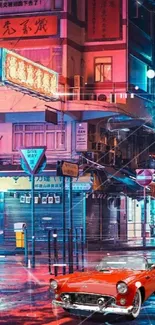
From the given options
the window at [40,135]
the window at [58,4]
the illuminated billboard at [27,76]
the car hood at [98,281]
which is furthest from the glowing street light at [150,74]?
the car hood at [98,281]

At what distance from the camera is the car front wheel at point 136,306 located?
989 centimetres

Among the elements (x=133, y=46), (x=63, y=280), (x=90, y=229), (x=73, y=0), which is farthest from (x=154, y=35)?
(x=63, y=280)

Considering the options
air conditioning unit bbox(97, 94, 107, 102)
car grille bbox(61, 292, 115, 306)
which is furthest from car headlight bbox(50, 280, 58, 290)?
air conditioning unit bbox(97, 94, 107, 102)

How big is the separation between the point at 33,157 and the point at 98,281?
27.8 feet

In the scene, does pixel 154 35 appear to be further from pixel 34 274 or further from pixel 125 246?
pixel 34 274

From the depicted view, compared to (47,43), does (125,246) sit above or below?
below

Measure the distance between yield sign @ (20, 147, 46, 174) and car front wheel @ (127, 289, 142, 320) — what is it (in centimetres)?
837

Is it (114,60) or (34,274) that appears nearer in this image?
(34,274)

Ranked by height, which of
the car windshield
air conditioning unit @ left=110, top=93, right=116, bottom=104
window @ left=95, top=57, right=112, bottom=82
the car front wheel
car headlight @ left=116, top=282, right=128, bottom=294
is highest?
window @ left=95, top=57, right=112, bottom=82

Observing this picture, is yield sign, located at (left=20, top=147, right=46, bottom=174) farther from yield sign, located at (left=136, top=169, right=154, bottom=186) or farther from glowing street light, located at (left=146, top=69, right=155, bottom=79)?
glowing street light, located at (left=146, top=69, right=155, bottom=79)

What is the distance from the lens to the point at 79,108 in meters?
29.7

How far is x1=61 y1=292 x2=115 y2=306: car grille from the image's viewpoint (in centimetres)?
959

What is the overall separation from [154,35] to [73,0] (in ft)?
24.3

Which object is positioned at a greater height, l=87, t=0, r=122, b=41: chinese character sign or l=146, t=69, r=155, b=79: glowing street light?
l=87, t=0, r=122, b=41: chinese character sign
